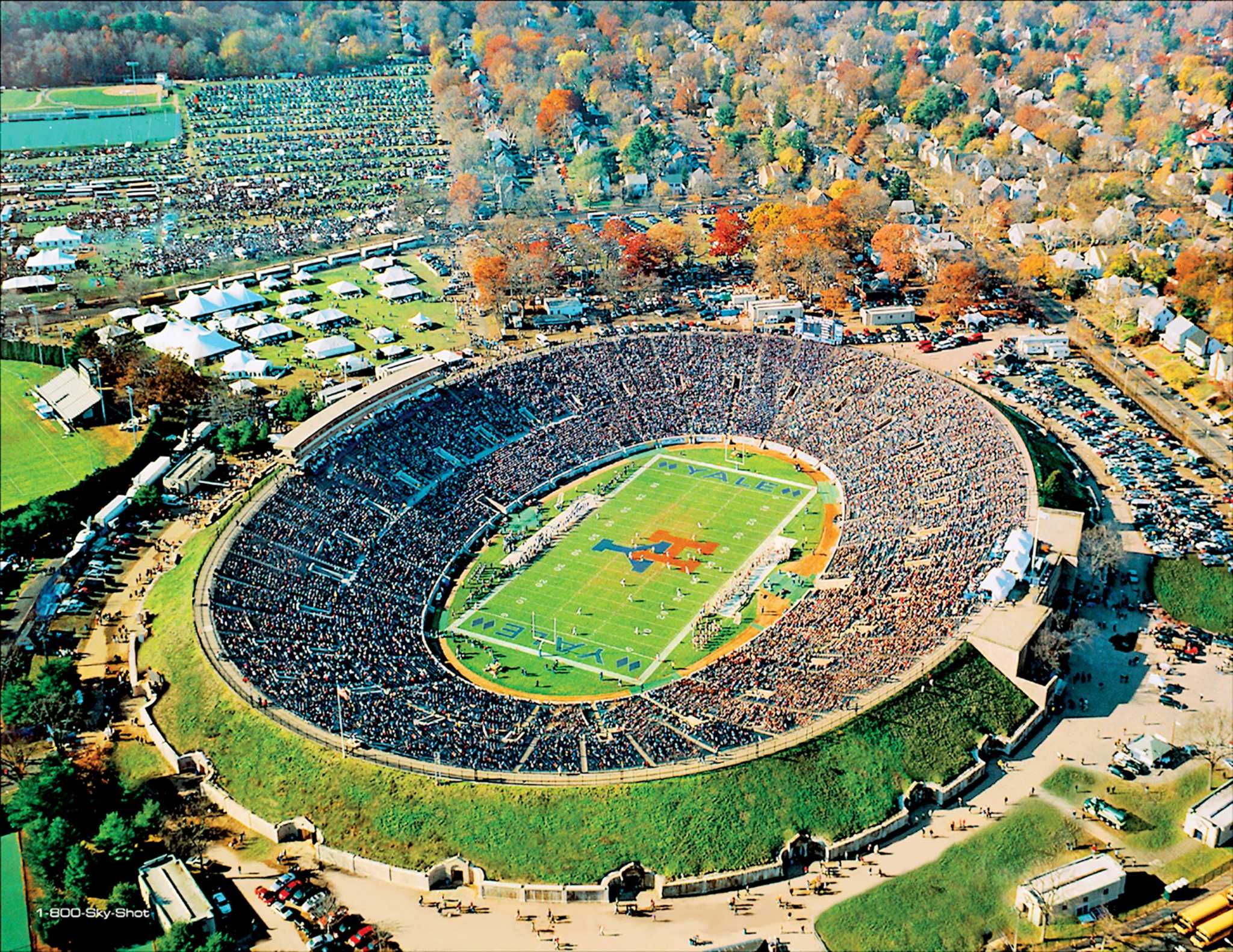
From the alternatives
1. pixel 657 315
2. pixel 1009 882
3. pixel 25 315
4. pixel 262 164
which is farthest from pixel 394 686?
pixel 262 164

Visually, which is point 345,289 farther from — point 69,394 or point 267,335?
point 69,394

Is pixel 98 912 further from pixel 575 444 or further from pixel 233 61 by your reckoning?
pixel 233 61

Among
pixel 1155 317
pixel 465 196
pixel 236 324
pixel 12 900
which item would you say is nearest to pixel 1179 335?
pixel 1155 317

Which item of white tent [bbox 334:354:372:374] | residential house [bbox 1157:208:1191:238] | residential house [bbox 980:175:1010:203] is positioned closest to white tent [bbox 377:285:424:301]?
white tent [bbox 334:354:372:374]

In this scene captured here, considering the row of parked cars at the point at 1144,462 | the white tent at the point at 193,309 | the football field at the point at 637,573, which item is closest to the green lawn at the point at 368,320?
the white tent at the point at 193,309

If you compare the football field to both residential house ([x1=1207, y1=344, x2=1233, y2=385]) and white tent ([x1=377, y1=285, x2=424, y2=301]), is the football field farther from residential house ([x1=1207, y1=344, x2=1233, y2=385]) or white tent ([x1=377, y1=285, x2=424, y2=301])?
white tent ([x1=377, y1=285, x2=424, y2=301])

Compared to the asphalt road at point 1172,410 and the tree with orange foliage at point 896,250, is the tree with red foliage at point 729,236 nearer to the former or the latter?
the tree with orange foliage at point 896,250
